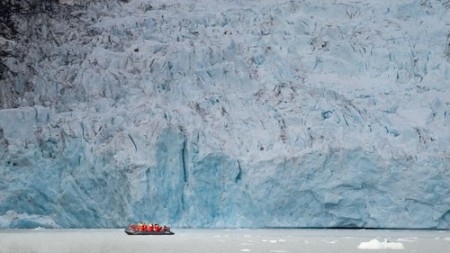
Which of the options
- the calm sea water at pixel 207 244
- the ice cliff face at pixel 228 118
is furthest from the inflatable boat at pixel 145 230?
the ice cliff face at pixel 228 118

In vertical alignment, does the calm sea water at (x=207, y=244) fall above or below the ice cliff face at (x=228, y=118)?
below

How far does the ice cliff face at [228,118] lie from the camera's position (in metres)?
29.5

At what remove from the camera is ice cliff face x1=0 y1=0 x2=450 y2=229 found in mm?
29484

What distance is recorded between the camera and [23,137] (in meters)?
30.0

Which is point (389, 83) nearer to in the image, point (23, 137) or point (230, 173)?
point (230, 173)

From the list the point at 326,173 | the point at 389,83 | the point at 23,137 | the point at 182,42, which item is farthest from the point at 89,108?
the point at 389,83

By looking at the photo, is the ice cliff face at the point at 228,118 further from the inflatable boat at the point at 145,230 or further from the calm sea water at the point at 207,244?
the calm sea water at the point at 207,244

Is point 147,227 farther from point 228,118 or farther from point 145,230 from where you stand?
point 228,118

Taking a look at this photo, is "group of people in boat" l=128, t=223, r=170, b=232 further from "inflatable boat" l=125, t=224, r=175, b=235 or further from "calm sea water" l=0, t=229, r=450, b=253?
"calm sea water" l=0, t=229, r=450, b=253

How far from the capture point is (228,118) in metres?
31.0

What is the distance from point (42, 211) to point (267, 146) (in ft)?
26.5

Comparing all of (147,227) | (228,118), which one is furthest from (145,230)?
(228,118)

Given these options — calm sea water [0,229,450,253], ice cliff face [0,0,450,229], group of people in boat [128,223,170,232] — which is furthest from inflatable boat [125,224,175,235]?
ice cliff face [0,0,450,229]

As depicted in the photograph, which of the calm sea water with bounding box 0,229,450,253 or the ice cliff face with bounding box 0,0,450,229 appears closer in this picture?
the calm sea water with bounding box 0,229,450,253
